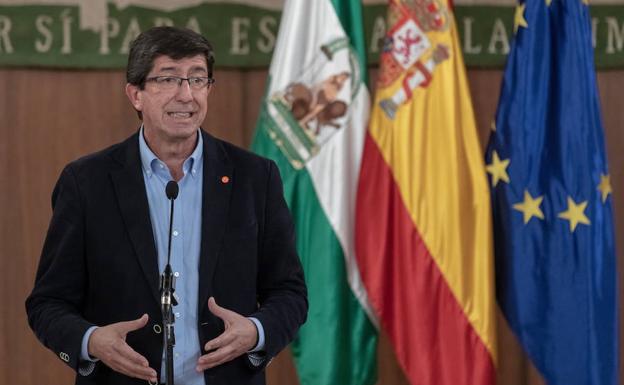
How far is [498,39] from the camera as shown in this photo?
3.95 meters

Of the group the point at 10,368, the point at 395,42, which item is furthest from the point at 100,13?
the point at 10,368

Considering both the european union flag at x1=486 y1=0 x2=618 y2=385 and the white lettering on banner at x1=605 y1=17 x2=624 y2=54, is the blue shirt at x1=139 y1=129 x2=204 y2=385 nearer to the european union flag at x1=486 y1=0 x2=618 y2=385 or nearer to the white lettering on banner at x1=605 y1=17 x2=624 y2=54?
the european union flag at x1=486 y1=0 x2=618 y2=385

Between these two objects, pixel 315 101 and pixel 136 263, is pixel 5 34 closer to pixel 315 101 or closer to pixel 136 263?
pixel 315 101

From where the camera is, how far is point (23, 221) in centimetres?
379

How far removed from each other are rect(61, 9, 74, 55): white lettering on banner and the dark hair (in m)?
1.97

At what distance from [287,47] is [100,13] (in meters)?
0.76

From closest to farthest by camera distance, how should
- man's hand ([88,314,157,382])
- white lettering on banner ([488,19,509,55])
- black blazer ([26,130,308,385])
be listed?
1. man's hand ([88,314,157,382])
2. black blazer ([26,130,308,385])
3. white lettering on banner ([488,19,509,55])

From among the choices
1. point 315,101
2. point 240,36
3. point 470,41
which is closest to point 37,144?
point 240,36

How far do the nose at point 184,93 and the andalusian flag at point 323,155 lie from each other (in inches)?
67.4

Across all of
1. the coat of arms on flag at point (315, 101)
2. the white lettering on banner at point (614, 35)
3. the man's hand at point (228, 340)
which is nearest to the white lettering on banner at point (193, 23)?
the coat of arms on flag at point (315, 101)

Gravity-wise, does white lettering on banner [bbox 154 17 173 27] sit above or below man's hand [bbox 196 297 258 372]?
above

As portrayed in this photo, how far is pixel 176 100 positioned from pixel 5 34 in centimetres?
208

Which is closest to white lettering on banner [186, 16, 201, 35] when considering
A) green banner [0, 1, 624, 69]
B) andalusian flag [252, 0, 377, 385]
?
green banner [0, 1, 624, 69]

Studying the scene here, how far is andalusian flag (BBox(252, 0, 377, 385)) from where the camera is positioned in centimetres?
357
